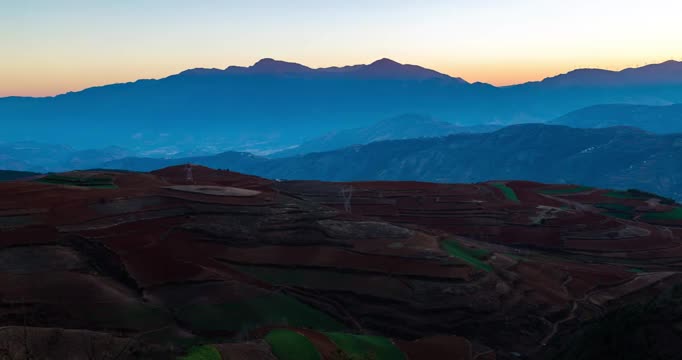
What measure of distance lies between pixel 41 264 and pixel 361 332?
83.0ft

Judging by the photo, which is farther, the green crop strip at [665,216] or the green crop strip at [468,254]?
the green crop strip at [665,216]

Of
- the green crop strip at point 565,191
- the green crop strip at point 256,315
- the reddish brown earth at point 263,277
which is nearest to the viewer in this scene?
the reddish brown earth at point 263,277

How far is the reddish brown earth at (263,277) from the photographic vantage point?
3123 cm

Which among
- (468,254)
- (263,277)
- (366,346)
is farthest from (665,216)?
(366,346)

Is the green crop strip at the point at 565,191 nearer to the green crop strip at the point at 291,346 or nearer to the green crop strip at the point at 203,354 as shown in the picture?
the green crop strip at the point at 291,346

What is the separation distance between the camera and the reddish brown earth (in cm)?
3123

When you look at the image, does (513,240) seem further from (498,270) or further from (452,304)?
(452,304)

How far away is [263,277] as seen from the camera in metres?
42.0

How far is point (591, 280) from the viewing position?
1993 inches

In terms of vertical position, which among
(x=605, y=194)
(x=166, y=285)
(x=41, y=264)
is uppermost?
(x=41, y=264)

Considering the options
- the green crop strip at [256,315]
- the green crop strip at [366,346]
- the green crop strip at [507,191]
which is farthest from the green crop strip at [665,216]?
the green crop strip at [366,346]

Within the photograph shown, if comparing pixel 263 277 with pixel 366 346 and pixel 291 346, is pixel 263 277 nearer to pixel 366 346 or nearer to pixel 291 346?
pixel 366 346

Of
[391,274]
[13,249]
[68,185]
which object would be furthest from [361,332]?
[68,185]

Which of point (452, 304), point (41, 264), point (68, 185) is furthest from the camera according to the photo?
point (68, 185)
